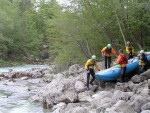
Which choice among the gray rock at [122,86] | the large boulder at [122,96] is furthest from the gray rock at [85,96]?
the large boulder at [122,96]

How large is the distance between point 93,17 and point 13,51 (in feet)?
86.8

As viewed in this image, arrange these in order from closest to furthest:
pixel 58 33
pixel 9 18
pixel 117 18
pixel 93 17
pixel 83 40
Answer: pixel 117 18
pixel 93 17
pixel 83 40
pixel 58 33
pixel 9 18

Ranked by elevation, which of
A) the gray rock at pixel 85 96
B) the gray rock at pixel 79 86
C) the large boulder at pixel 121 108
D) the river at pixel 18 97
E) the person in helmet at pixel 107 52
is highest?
the person in helmet at pixel 107 52

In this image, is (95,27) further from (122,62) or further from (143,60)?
(122,62)

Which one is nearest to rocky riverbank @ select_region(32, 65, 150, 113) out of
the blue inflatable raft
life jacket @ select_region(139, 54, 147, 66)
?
the blue inflatable raft

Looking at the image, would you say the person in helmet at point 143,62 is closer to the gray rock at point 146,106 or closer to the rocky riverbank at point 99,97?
the rocky riverbank at point 99,97

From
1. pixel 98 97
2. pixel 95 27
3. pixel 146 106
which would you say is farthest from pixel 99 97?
pixel 95 27

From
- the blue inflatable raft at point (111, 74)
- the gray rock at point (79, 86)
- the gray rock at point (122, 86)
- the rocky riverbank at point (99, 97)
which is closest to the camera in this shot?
the rocky riverbank at point (99, 97)

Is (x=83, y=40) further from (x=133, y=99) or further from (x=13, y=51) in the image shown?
(x=13, y=51)

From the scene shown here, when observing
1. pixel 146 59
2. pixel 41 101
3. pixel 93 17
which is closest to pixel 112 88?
pixel 146 59

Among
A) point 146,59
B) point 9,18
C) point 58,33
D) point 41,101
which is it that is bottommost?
point 41,101

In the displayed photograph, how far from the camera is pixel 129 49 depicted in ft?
58.2

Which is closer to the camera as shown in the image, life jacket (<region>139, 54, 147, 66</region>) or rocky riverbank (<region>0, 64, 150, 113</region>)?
rocky riverbank (<region>0, 64, 150, 113</region>)

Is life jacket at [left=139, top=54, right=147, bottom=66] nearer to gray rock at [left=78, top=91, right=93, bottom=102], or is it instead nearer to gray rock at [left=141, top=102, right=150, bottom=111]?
gray rock at [left=78, top=91, right=93, bottom=102]
